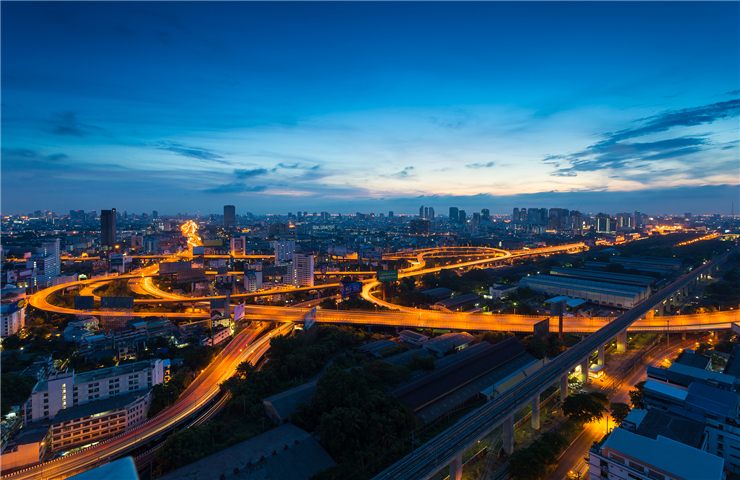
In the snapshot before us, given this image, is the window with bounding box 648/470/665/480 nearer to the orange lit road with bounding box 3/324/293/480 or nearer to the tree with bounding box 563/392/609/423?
the tree with bounding box 563/392/609/423

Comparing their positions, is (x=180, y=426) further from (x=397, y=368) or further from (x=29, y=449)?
(x=397, y=368)

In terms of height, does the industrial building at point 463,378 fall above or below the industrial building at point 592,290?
below

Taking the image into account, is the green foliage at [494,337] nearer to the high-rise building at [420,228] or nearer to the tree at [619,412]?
the tree at [619,412]

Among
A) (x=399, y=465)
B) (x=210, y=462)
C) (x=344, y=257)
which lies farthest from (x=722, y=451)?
(x=344, y=257)

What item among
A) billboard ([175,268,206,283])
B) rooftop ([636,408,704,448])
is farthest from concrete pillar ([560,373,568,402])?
billboard ([175,268,206,283])

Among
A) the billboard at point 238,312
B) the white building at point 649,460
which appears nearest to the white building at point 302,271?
the billboard at point 238,312

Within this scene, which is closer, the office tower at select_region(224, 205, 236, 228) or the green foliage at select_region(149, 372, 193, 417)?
the green foliage at select_region(149, 372, 193, 417)
